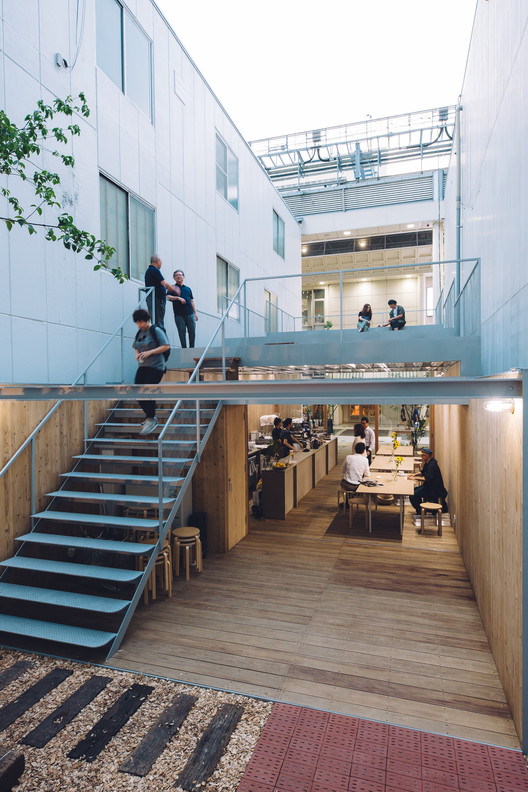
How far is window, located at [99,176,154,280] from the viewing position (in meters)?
7.08

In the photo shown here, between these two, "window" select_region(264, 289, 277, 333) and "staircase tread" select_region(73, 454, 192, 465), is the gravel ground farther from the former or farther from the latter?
"window" select_region(264, 289, 277, 333)

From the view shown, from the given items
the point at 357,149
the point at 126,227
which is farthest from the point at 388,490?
the point at 357,149

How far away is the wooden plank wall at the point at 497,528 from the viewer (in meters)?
3.51

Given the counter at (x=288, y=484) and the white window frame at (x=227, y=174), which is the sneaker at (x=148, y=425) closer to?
the counter at (x=288, y=484)

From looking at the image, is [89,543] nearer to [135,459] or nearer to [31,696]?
[135,459]

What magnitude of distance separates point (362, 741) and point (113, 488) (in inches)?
163

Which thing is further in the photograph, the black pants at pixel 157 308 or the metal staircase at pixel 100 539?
the black pants at pixel 157 308

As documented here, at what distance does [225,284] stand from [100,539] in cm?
771

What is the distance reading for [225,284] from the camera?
11.7m

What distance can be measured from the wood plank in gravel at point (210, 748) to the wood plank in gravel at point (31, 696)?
1.51m

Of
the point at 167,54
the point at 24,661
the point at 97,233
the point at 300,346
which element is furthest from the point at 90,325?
the point at 167,54

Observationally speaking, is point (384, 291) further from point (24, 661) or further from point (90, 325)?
point (24, 661)

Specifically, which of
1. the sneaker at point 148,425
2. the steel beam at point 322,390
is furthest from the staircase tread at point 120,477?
the steel beam at point 322,390

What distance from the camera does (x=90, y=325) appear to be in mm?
6691
